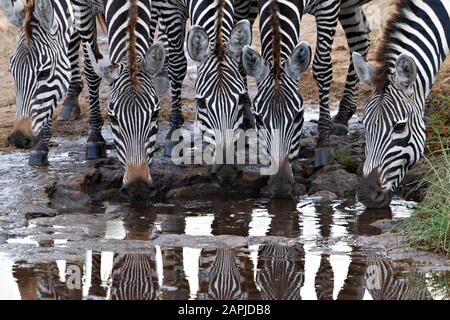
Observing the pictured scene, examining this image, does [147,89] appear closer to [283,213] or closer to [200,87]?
[200,87]

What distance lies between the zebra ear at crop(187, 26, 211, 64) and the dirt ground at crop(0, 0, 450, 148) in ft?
9.25

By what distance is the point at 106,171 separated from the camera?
11758 mm

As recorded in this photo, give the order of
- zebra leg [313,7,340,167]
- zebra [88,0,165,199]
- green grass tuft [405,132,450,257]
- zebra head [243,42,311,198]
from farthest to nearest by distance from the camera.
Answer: zebra leg [313,7,340,167] < zebra head [243,42,311,198] < zebra [88,0,165,199] < green grass tuft [405,132,450,257]

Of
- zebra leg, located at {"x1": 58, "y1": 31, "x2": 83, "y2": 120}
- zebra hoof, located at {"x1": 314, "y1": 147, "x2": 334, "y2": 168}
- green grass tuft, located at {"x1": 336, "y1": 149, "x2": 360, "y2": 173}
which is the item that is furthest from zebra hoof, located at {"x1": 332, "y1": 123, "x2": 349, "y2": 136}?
zebra leg, located at {"x1": 58, "y1": 31, "x2": 83, "y2": 120}

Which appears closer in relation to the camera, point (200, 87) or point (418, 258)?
point (418, 258)

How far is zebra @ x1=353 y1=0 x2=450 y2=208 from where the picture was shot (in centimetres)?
1045

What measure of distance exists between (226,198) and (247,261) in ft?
8.04

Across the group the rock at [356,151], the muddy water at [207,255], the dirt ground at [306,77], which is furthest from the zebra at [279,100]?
the dirt ground at [306,77]

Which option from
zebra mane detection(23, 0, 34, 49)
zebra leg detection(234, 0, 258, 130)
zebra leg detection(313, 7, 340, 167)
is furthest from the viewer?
zebra leg detection(234, 0, 258, 130)

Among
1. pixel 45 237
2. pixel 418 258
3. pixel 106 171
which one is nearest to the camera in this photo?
pixel 418 258

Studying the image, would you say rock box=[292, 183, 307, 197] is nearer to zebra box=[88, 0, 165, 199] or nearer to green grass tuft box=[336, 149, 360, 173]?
green grass tuft box=[336, 149, 360, 173]
